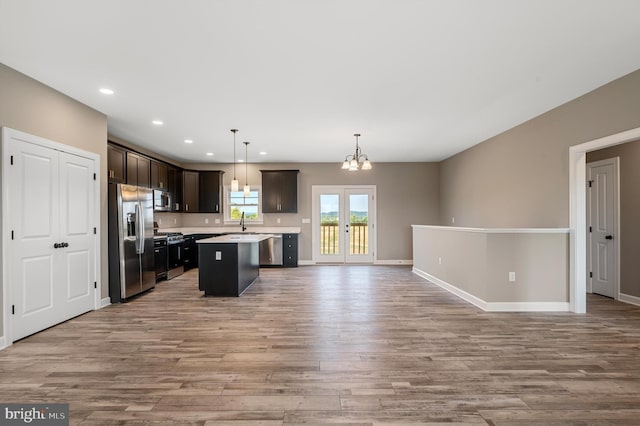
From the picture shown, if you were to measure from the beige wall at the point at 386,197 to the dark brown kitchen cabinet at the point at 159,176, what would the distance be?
1560 mm

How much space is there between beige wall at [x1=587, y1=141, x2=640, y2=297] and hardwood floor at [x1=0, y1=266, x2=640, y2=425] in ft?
1.59

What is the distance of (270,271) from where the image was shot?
7086 mm

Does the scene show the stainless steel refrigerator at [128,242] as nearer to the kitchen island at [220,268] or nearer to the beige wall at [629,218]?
the kitchen island at [220,268]

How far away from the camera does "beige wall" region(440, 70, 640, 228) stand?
3342 mm

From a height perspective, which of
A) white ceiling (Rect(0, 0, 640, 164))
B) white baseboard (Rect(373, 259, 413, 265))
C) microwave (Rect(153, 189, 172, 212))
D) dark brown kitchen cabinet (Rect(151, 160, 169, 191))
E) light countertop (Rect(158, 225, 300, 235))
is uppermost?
white ceiling (Rect(0, 0, 640, 164))

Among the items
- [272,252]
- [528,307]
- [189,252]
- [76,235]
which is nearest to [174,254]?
[189,252]

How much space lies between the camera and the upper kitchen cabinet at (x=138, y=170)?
17.5 feet

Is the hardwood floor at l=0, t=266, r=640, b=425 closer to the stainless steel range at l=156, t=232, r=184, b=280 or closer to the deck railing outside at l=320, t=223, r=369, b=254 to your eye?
the stainless steel range at l=156, t=232, r=184, b=280

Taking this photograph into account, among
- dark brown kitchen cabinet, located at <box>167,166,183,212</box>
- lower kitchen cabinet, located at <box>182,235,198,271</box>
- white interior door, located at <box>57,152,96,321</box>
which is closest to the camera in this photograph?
white interior door, located at <box>57,152,96,321</box>

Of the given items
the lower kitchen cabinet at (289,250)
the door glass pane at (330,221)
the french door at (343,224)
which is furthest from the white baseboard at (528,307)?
the lower kitchen cabinet at (289,250)

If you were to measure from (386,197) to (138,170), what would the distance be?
5.70 m

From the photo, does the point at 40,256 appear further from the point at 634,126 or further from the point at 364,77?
the point at 634,126

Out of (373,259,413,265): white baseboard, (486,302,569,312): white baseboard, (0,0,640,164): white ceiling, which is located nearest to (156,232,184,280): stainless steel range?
(0,0,640,164): white ceiling

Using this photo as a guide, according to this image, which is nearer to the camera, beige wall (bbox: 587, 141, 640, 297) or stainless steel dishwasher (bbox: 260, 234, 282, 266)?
beige wall (bbox: 587, 141, 640, 297)
